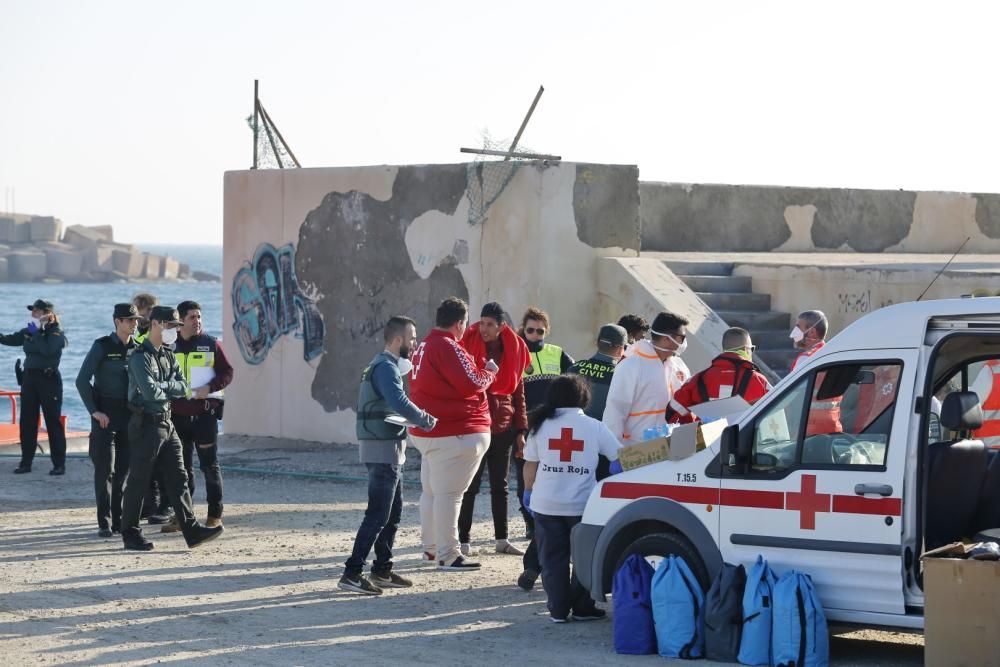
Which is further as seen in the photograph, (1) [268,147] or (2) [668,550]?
→ (1) [268,147]

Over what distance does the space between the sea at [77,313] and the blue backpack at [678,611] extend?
38.3ft

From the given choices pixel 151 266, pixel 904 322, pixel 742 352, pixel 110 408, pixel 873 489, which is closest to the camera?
pixel 873 489

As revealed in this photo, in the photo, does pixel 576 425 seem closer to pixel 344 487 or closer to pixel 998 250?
pixel 344 487

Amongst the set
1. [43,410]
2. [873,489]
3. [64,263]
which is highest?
[64,263]

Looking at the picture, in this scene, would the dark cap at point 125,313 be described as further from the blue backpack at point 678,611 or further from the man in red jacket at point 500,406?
the blue backpack at point 678,611

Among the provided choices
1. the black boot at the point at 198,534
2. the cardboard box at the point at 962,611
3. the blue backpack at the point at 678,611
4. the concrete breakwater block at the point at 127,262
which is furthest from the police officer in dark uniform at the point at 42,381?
the concrete breakwater block at the point at 127,262

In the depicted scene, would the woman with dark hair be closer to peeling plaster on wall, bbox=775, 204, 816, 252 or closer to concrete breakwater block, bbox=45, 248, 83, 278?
peeling plaster on wall, bbox=775, 204, 816, 252

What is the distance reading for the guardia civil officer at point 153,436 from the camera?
37.2 ft

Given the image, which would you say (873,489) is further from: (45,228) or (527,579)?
(45,228)

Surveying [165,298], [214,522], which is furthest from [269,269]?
[165,298]

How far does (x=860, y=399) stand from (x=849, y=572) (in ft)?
3.13

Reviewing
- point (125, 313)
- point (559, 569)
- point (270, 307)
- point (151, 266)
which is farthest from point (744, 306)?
point (151, 266)

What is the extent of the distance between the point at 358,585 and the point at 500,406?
1960 millimetres

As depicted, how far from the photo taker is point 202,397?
11.9m
